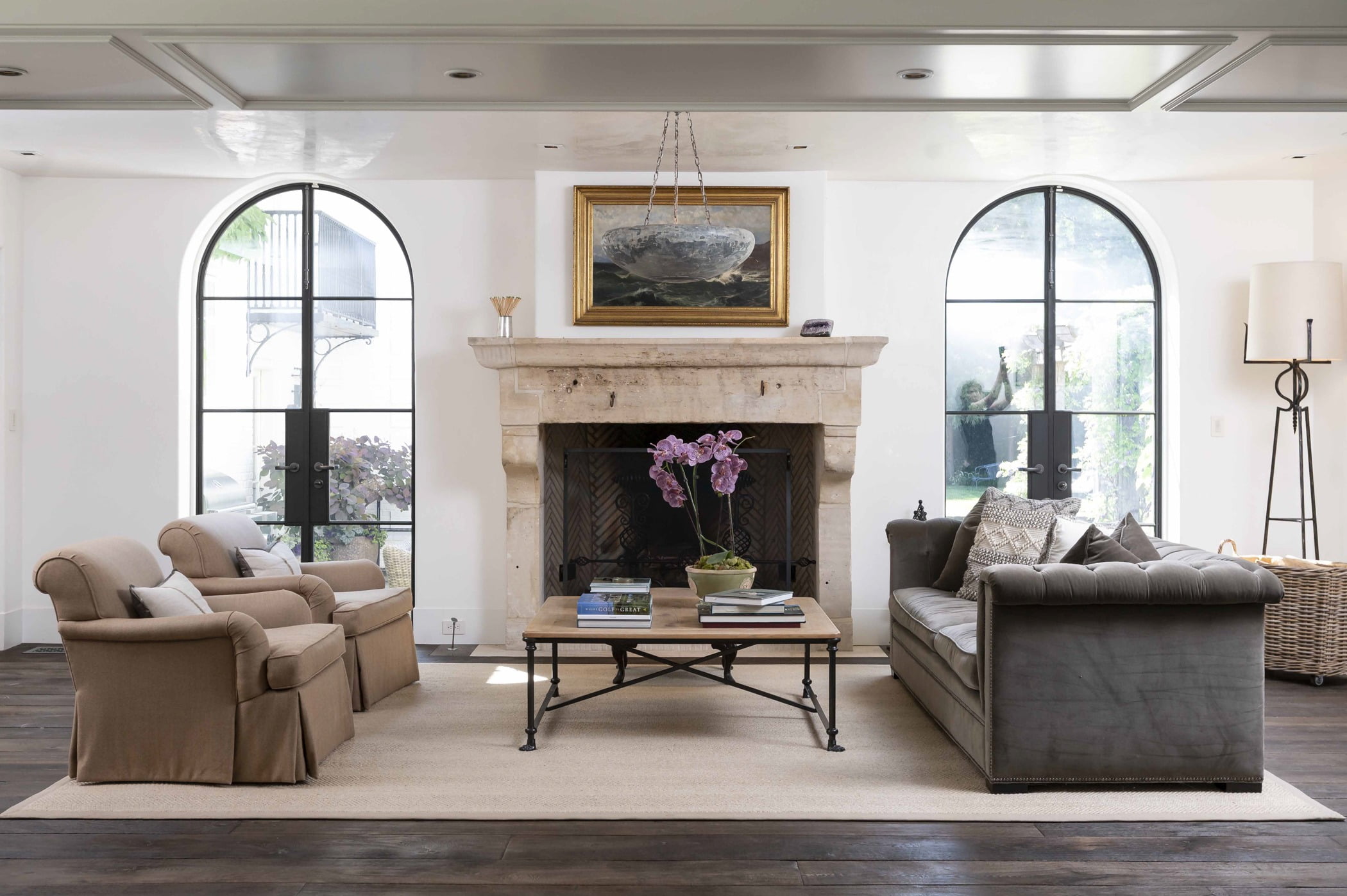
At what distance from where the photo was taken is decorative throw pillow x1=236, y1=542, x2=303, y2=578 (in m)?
4.53

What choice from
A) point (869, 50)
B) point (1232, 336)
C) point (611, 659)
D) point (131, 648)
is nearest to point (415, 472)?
point (611, 659)

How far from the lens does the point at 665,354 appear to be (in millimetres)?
5707

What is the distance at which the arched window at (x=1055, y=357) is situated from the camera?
627 cm

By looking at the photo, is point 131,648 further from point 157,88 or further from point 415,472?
point 415,472

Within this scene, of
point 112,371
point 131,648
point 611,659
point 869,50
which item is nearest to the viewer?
point 869,50

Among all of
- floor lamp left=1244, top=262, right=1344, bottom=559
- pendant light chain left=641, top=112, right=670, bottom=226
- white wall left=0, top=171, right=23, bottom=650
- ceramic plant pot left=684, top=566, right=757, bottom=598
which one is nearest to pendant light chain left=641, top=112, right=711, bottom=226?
pendant light chain left=641, top=112, right=670, bottom=226

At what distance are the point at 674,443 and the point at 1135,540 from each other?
5.88ft

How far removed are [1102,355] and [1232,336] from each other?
28.2 inches

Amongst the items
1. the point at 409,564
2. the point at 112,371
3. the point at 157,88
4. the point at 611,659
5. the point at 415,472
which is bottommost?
the point at 611,659

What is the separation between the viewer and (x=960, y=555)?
191 inches

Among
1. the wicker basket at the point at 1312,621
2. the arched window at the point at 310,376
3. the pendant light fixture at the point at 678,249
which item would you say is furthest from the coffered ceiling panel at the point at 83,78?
the wicker basket at the point at 1312,621

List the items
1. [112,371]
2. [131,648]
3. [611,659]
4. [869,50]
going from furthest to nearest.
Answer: [112,371] < [611,659] < [131,648] < [869,50]

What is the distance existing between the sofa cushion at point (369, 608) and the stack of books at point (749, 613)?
1507mm

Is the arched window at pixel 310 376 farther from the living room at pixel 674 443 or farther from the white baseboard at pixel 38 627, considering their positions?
the white baseboard at pixel 38 627
